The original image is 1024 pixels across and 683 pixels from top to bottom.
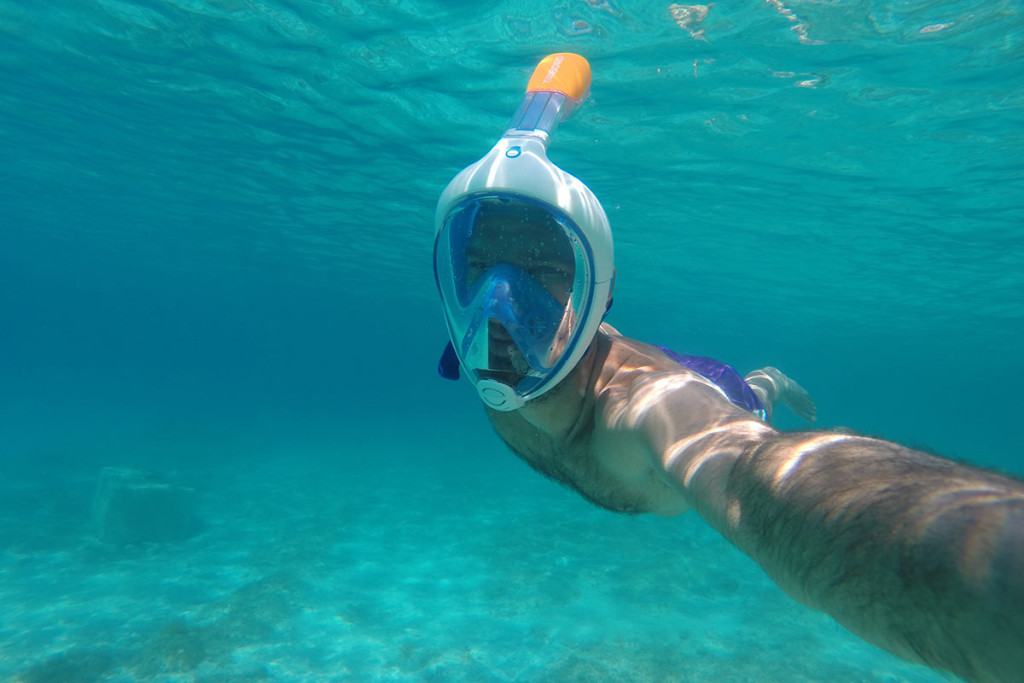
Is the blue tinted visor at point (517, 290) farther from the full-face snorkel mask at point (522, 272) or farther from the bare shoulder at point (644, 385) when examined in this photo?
the bare shoulder at point (644, 385)

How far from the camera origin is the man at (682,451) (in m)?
0.96

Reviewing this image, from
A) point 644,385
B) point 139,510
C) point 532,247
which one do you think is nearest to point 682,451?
point 644,385

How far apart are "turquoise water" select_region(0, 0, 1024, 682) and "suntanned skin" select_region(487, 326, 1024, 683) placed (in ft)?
1.28

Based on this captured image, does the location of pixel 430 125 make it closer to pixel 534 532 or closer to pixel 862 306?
pixel 534 532

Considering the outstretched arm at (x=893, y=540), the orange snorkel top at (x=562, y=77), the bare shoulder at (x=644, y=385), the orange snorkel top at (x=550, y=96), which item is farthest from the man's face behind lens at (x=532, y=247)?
the outstretched arm at (x=893, y=540)

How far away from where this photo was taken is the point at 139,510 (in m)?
16.1

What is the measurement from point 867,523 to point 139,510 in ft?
64.6

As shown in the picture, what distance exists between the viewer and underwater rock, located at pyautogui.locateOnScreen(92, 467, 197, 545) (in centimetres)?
1588

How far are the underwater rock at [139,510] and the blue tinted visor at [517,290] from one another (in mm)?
17745

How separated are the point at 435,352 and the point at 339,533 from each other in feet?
380

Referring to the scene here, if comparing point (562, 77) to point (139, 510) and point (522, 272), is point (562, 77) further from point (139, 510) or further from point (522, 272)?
point (139, 510)

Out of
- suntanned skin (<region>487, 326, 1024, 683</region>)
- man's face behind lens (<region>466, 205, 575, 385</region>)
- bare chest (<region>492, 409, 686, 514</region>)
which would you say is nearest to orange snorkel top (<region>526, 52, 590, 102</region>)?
man's face behind lens (<region>466, 205, 575, 385</region>)

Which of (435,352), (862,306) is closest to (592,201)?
(862,306)

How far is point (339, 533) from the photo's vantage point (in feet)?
57.7
